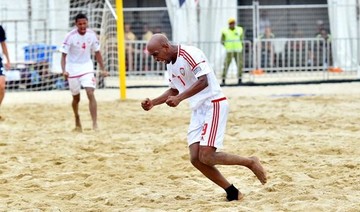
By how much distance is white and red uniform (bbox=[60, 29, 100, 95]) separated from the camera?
13.6m

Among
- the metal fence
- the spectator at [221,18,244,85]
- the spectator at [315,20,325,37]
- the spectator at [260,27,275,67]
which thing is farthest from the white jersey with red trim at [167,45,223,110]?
the spectator at [315,20,325,37]

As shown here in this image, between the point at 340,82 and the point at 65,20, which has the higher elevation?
the point at 65,20

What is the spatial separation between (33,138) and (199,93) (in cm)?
571

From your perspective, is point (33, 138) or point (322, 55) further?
point (322, 55)

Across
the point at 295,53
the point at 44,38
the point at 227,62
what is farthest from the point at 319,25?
the point at 44,38

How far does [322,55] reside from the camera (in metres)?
24.1

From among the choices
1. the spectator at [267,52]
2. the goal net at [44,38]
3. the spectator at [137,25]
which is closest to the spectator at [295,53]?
the spectator at [267,52]

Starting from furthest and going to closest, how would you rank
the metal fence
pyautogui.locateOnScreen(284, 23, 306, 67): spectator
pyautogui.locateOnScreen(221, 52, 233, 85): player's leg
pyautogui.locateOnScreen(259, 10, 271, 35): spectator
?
pyautogui.locateOnScreen(259, 10, 271, 35): spectator → pyautogui.locateOnScreen(284, 23, 306, 67): spectator → the metal fence → pyautogui.locateOnScreen(221, 52, 233, 85): player's leg

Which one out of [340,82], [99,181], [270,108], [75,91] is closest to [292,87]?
[340,82]

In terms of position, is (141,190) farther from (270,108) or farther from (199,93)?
(270,108)

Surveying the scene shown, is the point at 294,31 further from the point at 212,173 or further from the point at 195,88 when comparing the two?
the point at 195,88

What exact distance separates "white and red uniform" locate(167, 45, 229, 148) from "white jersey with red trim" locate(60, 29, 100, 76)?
6156mm

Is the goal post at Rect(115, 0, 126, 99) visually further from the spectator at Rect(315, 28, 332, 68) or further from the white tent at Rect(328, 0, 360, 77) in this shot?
the white tent at Rect(328, 0, 360, 77)

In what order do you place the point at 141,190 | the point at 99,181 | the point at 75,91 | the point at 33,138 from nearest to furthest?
the point at 141,190 → the point at 99,181 → the point at 33,138 → the point at 75,91
